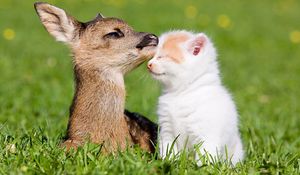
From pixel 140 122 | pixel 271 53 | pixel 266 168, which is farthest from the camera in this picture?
pixel 271 53

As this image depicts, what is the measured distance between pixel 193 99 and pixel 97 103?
2.65 feet

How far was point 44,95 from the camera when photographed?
917 centimetres

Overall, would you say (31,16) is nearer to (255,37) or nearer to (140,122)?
(255,37)

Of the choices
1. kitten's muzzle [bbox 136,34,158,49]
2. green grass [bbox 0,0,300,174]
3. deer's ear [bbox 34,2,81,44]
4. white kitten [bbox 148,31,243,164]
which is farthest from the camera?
deer's ear [bbox 34,2,81,44]

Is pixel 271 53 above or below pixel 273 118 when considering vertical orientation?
above

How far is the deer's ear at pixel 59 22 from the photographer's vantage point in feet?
19.2

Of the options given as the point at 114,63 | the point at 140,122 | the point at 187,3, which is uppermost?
the point at 187,3

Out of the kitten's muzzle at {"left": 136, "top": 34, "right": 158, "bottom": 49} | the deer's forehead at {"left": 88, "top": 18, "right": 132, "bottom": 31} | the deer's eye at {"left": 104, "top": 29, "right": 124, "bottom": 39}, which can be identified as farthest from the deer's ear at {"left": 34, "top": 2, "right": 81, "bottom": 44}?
the kitten's muzzle at {"left": 136, "top": 34, "right": 158, "bottom": 49}

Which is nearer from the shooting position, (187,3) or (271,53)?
(271,53)

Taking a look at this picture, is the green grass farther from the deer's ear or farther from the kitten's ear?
the deer's ear

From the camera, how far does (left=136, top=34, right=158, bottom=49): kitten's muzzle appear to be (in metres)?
5.66

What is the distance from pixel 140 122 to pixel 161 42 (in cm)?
85

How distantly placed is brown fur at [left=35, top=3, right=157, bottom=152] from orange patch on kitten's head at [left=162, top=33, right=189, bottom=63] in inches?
5.3

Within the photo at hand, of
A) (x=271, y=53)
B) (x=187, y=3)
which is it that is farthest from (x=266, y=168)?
(x=187, y=3)
